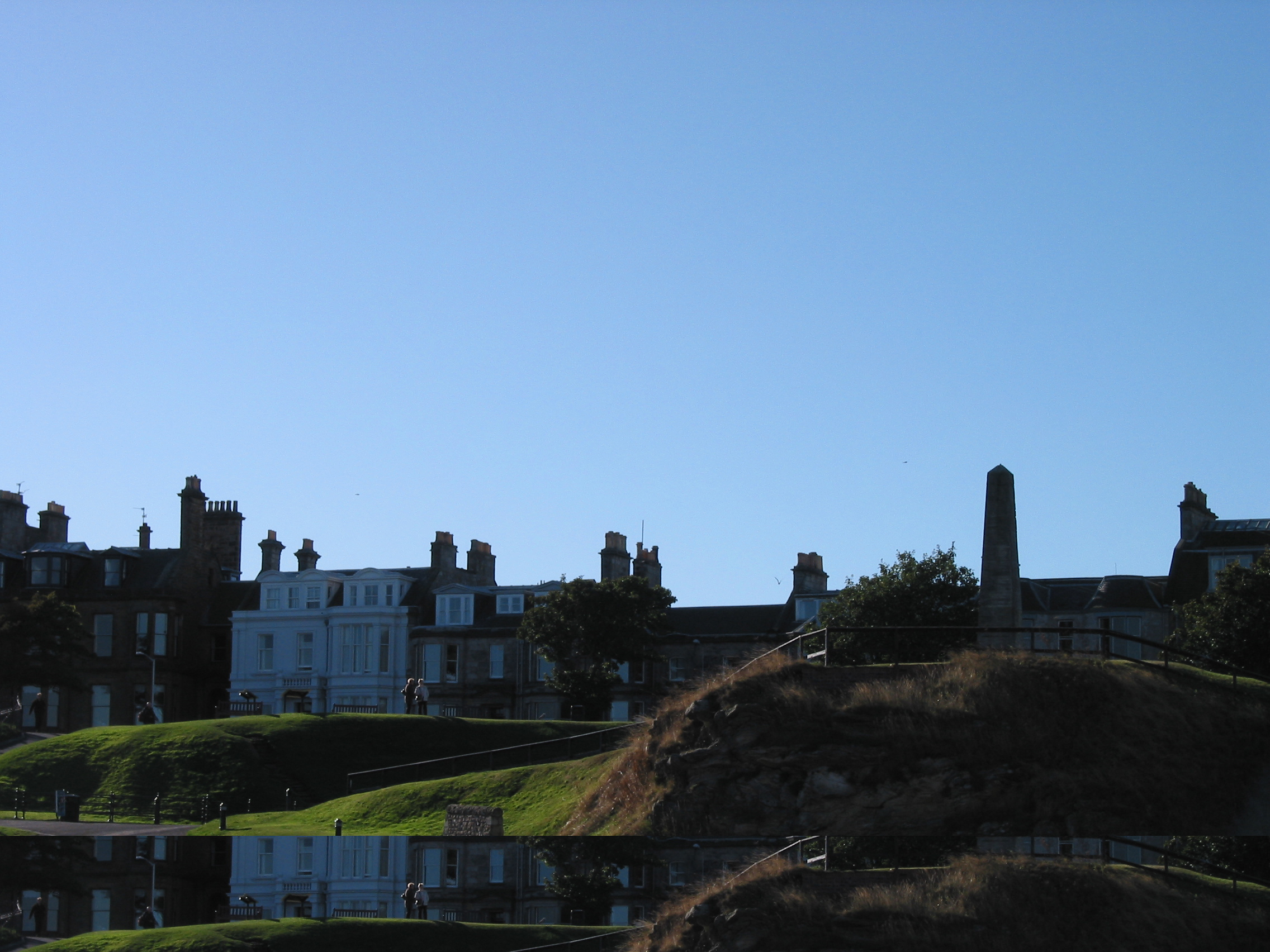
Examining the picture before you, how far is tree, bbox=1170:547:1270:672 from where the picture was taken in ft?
171

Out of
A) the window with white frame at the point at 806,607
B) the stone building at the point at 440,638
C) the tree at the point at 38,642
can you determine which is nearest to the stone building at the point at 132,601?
the stone building at the point at 440,638

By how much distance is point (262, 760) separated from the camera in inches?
2046

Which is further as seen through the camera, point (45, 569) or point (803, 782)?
point (45, 569)

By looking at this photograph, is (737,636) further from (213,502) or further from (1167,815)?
(1167,815)

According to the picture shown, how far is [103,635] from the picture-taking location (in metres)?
85.6

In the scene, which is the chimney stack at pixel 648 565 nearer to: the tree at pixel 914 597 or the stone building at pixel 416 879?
the tree at pixel 914 597

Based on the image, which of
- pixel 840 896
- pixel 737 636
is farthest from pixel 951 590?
pixel 840 896

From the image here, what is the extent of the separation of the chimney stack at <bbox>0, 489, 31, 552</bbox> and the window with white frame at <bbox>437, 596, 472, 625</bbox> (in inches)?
1046

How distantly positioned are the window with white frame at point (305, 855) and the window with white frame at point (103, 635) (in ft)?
222

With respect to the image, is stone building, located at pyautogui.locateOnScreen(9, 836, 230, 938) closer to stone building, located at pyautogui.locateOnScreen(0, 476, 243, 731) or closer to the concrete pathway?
the concrete pathway

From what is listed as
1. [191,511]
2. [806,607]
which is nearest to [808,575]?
[806,607]

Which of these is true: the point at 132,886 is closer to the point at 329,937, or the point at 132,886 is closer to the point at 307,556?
the point at 329,937

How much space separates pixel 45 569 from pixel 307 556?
48.8ft

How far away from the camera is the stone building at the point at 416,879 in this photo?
70.0 feet
